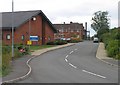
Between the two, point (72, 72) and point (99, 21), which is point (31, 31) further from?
point (99, 21)

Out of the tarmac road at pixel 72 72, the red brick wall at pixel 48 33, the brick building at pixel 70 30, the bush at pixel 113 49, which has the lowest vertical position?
the tarmac road at pixel 72 72

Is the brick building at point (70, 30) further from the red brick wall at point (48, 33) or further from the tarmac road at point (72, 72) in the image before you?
the tarmac road at point (72, 72)

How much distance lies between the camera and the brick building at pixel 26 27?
53844mm

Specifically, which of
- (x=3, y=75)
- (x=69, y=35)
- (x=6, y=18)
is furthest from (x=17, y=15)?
(x=69, y=35)

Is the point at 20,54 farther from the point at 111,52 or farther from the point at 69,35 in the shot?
A: the point at 69,35

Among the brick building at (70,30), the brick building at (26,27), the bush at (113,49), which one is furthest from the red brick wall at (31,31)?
the brick building at (70,30)

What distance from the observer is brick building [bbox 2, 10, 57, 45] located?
5384 centimetres

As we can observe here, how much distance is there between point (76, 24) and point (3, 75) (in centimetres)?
12079

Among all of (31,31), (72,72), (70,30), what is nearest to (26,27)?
(31,31)

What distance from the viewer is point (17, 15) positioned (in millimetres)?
58812

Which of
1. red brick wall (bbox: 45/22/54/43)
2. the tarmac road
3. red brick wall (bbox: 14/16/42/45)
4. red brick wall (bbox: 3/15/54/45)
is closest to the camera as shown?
the tarmac road

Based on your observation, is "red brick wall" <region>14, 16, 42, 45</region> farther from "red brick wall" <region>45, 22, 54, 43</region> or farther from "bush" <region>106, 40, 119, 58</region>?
"bush" <region>106, 40, 119, 58</region>

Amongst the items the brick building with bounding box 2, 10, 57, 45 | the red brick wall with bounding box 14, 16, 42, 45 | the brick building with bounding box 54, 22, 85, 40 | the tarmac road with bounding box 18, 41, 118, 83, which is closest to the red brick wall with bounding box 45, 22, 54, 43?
the brick building with bounding box 2, 10, 57, 45

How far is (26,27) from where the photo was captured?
→ 56.2 m
